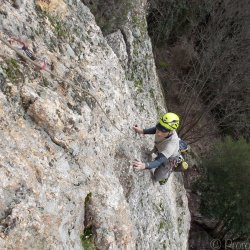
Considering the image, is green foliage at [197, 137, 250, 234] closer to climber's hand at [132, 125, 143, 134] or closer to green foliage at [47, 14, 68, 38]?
climber's hand at [132, 125, 143, 134]

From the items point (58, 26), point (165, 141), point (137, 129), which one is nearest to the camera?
point (58, 26)

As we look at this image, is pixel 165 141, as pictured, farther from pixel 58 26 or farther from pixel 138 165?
pixel 58 26

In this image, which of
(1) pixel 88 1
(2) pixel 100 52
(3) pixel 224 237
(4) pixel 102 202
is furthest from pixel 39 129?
(3) pixel 224 237

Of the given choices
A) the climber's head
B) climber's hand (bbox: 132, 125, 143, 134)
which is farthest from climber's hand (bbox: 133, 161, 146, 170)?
climber's hand (bbox: 132, 125, 143, 134)

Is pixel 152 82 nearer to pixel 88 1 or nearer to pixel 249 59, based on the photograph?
pixel 88 1

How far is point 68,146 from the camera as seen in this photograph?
19.5ft

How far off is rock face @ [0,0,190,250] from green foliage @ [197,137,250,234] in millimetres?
7856

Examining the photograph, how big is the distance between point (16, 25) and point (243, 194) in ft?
43.2

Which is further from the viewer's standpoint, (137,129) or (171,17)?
(171,17)

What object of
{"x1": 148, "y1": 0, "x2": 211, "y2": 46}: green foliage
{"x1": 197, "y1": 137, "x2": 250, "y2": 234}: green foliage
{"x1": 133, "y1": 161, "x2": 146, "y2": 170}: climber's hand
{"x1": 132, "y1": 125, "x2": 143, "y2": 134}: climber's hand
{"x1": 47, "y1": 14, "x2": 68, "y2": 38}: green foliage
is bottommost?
{"x1": 197, "y1": 137, "x2": 250, "y2": 234}: green foliage

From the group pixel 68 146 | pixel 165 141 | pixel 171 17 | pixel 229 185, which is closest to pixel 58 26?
pixel 68 146

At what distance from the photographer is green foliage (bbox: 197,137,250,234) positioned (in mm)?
16391

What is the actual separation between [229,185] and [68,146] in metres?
12.1

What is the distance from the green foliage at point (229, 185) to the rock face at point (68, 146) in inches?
309
